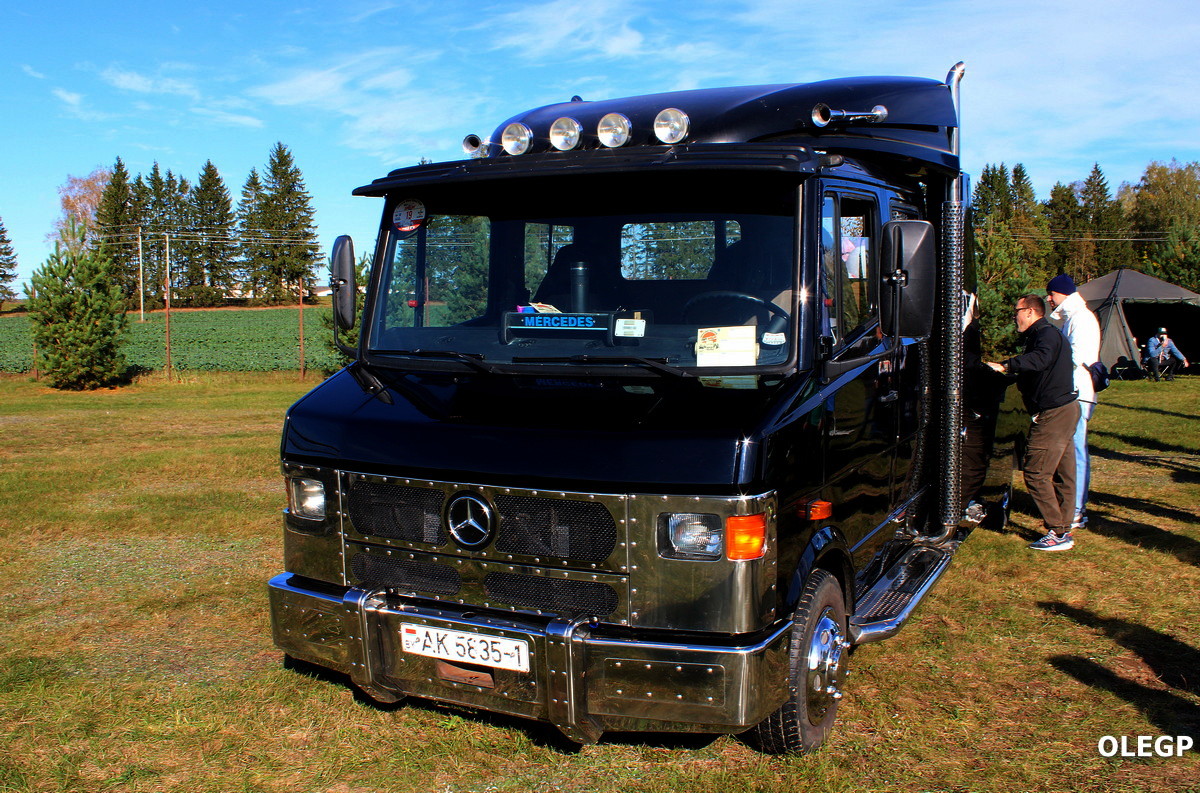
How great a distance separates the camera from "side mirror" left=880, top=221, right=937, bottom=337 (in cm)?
372

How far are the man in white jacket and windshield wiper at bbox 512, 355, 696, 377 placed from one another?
4937mm

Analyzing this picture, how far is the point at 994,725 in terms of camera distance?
13.6 feet

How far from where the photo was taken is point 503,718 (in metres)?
4.21

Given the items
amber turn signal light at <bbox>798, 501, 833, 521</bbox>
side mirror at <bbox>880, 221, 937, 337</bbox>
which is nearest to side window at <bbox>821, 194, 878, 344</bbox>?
side mirror at <bbox>880, 221, 937, 337</bbox>

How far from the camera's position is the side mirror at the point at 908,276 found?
3.72 meters

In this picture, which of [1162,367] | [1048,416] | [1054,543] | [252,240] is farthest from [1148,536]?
[252,240]

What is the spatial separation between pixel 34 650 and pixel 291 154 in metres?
103

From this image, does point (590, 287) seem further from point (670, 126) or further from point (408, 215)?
point (408, 215)

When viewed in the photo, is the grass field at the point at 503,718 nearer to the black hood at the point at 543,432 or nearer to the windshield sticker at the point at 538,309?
the black hood at the point at 543,432

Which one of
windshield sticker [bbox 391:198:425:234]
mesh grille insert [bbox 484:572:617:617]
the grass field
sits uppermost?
windshield sticker [bbox 391:198:425:234]

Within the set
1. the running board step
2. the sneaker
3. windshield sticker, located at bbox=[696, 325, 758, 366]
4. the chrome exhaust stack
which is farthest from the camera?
the sneaker

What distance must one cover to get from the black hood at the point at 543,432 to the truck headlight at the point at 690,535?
0.37ft

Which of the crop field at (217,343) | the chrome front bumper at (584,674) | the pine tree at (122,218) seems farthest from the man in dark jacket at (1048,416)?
the pine tree at (122,218)

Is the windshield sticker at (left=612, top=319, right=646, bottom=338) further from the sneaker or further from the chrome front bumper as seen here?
the sneaker
